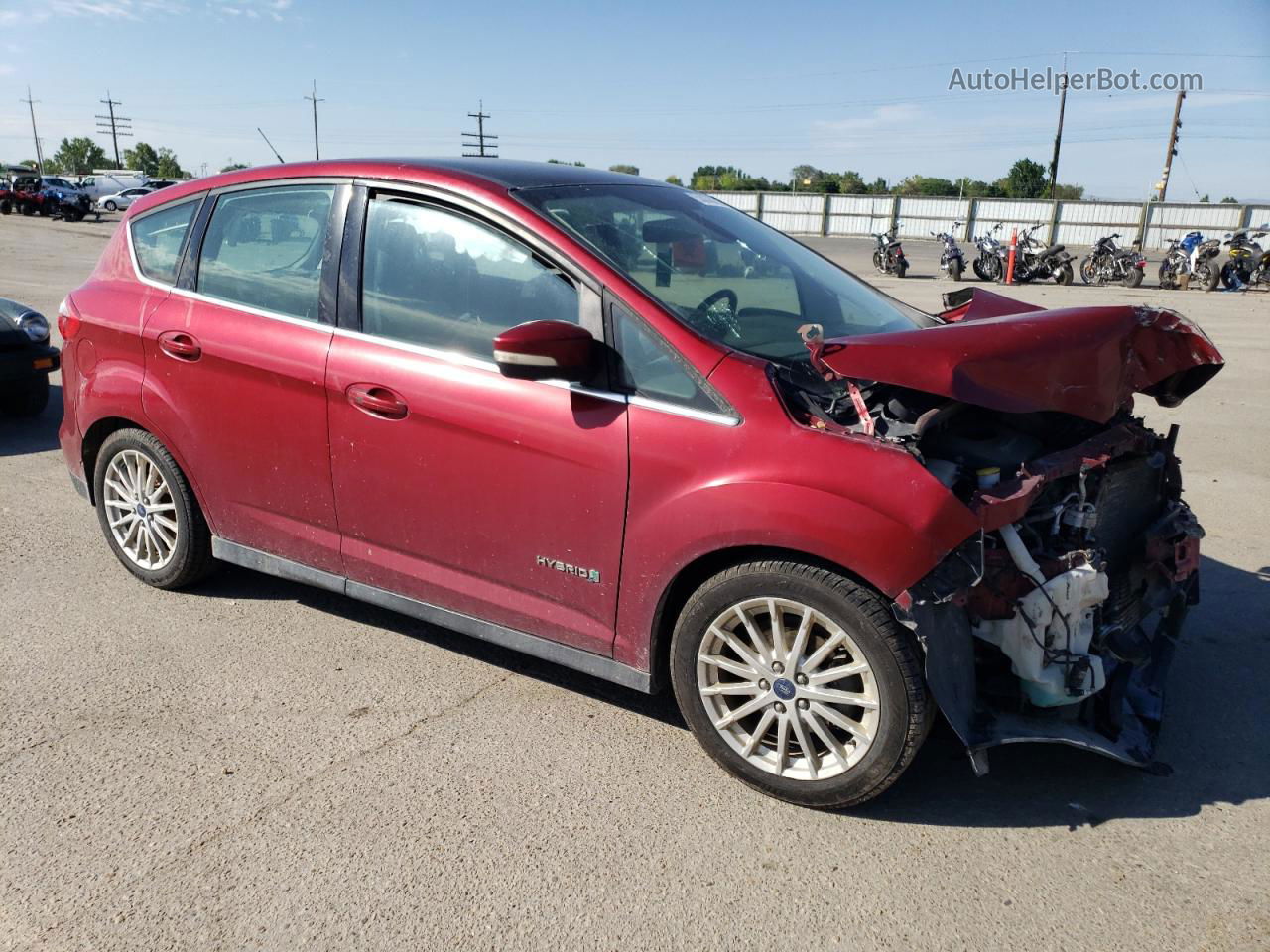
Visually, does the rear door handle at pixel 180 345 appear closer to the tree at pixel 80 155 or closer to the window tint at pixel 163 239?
the window tint at pixel 163 239

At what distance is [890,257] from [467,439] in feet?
79.8

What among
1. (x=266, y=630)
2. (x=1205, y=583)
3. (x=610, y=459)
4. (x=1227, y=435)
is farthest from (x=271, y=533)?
(x=1227, y=435)

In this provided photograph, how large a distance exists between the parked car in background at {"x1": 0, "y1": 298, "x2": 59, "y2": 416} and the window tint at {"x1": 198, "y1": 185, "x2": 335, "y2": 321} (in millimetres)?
4096

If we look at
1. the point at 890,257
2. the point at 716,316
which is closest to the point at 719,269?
the point at 716,316

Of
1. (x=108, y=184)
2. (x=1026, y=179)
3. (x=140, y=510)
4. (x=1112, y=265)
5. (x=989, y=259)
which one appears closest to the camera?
(x=140, y=510)

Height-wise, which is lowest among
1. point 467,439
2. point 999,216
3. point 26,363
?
point 26,363

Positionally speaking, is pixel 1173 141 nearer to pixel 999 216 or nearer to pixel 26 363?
pixel 999 216

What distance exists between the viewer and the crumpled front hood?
2.82 metres

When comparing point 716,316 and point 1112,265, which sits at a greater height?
point 716,316

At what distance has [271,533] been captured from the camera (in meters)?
3.94

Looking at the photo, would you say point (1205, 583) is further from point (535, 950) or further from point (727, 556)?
point (535, 950)

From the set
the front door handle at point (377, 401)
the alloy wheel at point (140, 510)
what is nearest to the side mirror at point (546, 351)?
the front door handle at point (377, 401)

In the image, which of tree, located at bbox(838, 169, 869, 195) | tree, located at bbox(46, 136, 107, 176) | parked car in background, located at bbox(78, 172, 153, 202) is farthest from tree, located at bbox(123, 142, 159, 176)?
tree, located at bbox(838, 169, 869, 195)

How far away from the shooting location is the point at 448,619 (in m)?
3.54
